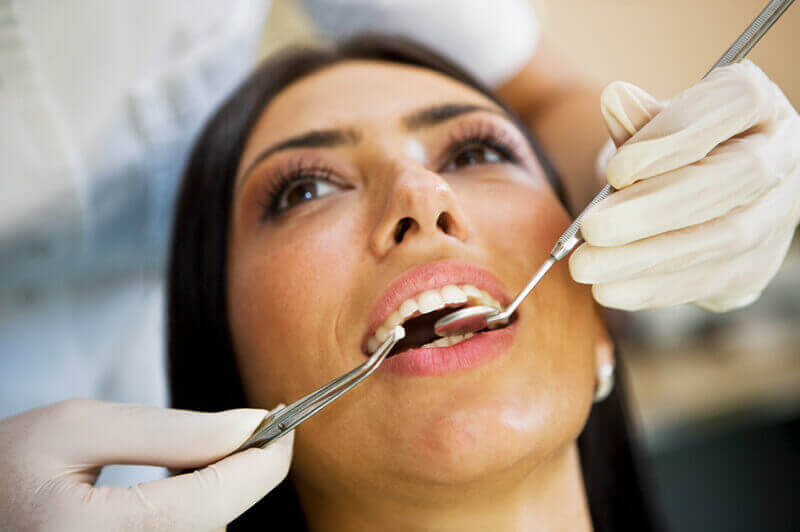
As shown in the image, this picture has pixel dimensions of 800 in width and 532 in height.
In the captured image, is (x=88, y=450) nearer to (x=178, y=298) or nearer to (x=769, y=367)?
(x=178, y=298)

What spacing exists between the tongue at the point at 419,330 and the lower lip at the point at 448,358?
111 mm

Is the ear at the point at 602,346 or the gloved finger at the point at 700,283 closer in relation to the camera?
the gloved finger at the point at 700,283

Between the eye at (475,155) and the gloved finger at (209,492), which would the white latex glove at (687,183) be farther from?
the gloved finger at (209,492)

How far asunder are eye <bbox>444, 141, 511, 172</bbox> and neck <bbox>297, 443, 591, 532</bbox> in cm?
45

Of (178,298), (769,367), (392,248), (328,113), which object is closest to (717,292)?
(392,248)

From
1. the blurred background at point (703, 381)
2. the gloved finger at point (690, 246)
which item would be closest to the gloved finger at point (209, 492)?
the gloved finger at point (690, 246)

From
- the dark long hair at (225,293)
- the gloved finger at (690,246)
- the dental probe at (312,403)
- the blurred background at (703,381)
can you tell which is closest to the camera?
the dental probe at (312,403)

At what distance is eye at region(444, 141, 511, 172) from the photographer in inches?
37.9

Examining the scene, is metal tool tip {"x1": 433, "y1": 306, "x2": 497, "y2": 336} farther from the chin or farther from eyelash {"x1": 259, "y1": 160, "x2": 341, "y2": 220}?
eyelash {"x1": 259, "y1": 160, "x2": 341, "y2": 220}

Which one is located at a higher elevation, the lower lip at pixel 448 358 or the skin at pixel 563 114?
the skin at pixel 563 114

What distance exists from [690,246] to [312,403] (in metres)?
0.51

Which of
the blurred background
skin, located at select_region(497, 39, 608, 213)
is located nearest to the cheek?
skin, located at select_region(497, 39, 608, 213)

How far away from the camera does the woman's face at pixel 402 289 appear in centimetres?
75

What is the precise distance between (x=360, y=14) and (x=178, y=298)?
79 centimetres
